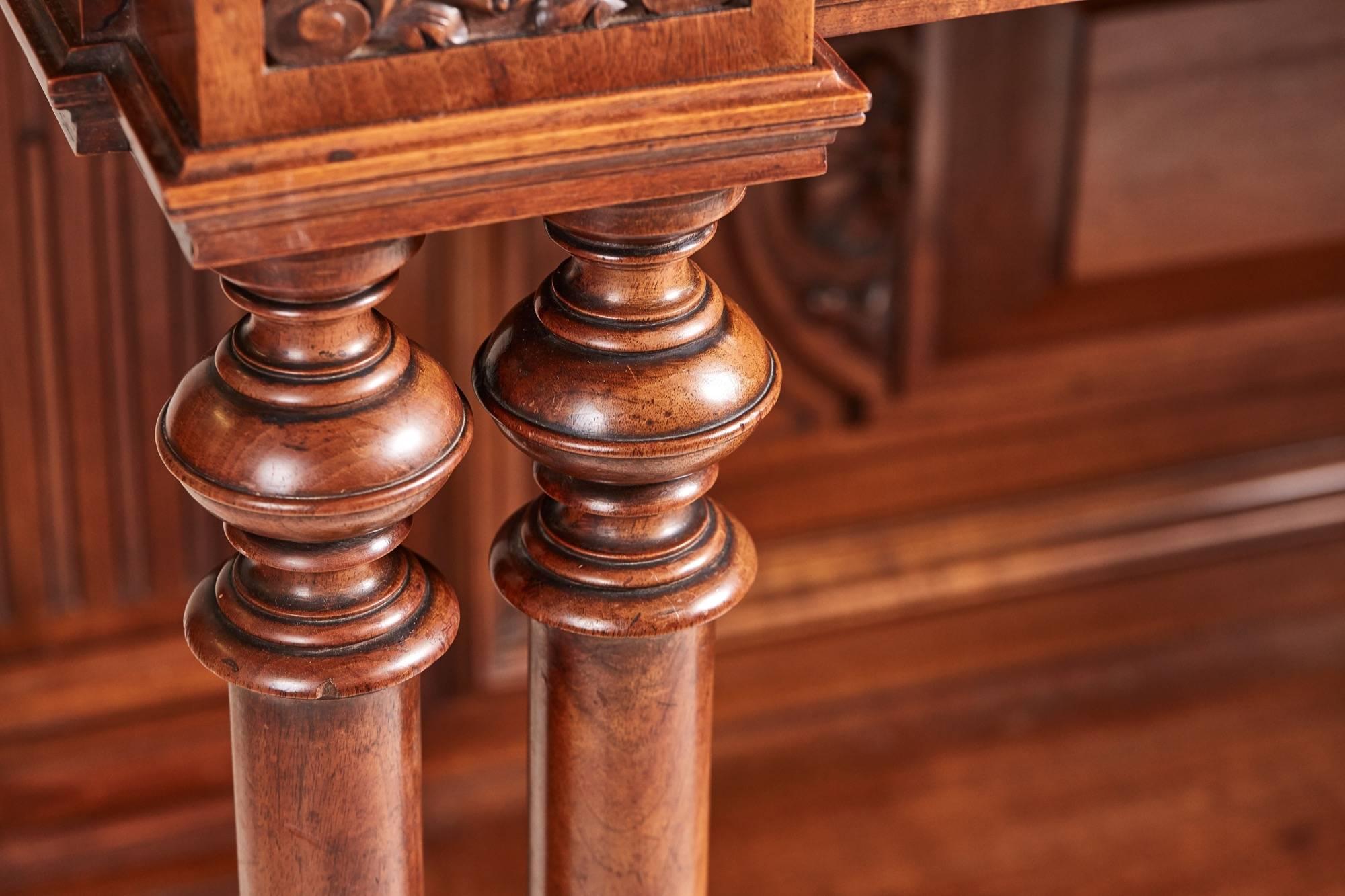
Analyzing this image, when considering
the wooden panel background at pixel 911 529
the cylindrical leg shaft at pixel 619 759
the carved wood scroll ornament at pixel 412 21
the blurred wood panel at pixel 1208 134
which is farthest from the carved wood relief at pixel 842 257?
the carved wood scroll ornament at pixel 412 21

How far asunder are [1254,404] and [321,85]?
1324mm

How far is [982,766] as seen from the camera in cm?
158

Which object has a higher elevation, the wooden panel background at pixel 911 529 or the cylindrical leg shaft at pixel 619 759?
the cylindrical leg shaft at pixel 619 759

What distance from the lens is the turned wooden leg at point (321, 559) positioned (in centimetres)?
47

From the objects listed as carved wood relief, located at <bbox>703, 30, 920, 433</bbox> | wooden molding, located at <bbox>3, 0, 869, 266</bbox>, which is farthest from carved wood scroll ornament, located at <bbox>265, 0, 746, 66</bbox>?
carved wood relief, located at <bbox>703, 30, 920, 433</bbox>

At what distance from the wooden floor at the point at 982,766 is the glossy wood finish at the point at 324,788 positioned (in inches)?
33.4

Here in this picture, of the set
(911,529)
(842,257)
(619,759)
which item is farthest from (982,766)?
(619,759)

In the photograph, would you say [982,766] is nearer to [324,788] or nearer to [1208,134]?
[1208,134]

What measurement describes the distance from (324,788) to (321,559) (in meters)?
0.08

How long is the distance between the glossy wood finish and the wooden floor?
0.85 m

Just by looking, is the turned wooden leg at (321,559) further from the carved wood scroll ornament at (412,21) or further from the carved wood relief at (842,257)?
the carved wood relief at (842,257)

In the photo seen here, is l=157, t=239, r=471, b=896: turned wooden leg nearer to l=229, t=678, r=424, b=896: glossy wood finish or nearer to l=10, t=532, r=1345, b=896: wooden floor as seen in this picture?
l=229, t=678, r=424, b=896: glossy wood finish

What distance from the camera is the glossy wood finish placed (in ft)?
1.73

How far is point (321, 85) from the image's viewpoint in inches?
16.6
